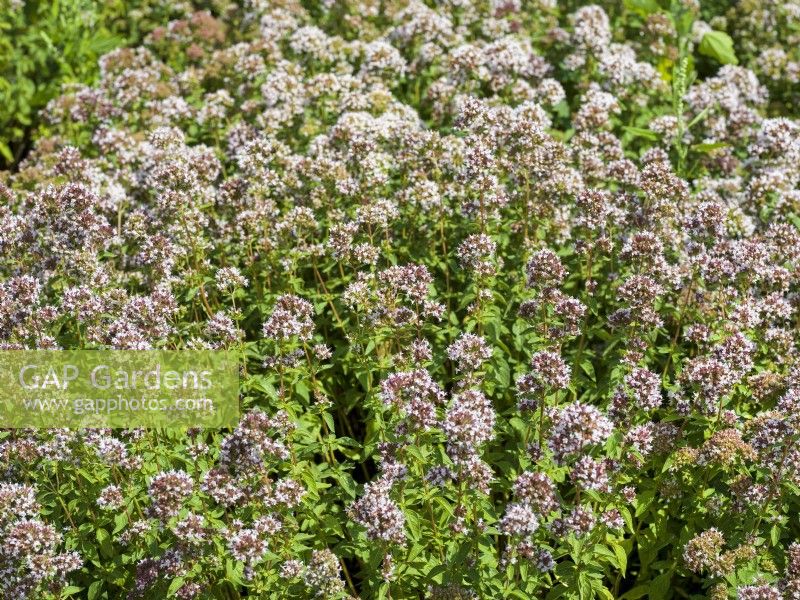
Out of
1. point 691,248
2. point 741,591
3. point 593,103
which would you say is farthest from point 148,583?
point 593,103

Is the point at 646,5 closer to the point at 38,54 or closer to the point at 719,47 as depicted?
the point at 719,47

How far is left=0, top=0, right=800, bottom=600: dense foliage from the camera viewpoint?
19.0 feet

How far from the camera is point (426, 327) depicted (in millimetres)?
7172

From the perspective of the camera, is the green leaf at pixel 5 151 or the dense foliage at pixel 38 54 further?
the dense foliage at pixel 38 54

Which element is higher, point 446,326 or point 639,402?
point 639,402

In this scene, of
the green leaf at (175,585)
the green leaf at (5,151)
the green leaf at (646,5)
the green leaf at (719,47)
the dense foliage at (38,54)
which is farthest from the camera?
the dense foliage at (38,54)

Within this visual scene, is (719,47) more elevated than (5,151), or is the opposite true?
(719,47)

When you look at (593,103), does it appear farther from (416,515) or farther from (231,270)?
(416,515)

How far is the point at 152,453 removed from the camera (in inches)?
258

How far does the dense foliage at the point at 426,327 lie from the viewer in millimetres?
5793

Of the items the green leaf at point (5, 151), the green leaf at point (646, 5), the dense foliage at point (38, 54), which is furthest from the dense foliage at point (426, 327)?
the dense foliage at point (38, 54)

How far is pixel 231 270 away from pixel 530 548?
3.20 metres

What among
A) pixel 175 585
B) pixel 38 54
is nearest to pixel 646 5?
pixel 38 54

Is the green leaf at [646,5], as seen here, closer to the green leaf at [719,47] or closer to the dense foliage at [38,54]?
the green leaf at [719,47]
